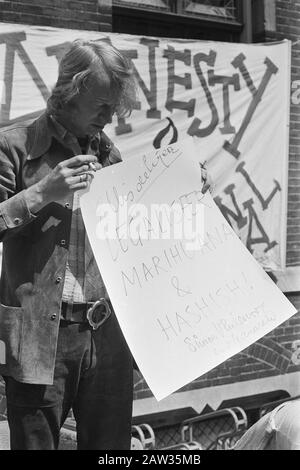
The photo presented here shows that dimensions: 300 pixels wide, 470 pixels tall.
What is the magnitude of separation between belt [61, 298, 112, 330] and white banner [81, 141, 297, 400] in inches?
2.8

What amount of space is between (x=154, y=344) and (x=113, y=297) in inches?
7.6

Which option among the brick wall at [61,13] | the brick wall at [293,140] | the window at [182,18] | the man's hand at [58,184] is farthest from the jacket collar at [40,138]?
the brick wall at [293,140]

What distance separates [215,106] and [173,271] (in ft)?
8.88

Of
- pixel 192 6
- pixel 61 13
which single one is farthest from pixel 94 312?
pixel 192 6

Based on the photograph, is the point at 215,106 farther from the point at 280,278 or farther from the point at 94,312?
the point at 94,312

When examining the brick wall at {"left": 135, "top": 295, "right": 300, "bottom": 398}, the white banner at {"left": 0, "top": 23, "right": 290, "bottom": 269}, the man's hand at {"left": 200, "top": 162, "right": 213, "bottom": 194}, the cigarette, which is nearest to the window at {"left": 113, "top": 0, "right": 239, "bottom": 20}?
the white banner at {"left": 0, "top": 23, "right": 290, "bottom": 269}

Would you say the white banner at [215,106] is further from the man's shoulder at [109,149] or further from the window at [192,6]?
the man's shoulder at [109,149]

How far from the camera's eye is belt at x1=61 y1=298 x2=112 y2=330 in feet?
6.86

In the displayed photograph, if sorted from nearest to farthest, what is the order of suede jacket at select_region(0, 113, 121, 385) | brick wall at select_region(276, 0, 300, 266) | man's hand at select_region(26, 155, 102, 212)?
man's hand at select_region(26, 155, 102, 212)
suede jacket at select_region(0, 113, 121, 385)
brick wall at select_region(276, 0, 300, 266)

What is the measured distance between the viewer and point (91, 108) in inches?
80.9

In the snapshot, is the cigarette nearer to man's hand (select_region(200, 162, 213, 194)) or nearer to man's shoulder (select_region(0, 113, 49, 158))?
man's shoulder (select_region(0, 113, 49, 158))

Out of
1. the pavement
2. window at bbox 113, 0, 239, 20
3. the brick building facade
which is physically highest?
window at bbox 113, 0, 239, 20

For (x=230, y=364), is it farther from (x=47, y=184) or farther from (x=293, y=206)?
(x=47, y=184)
